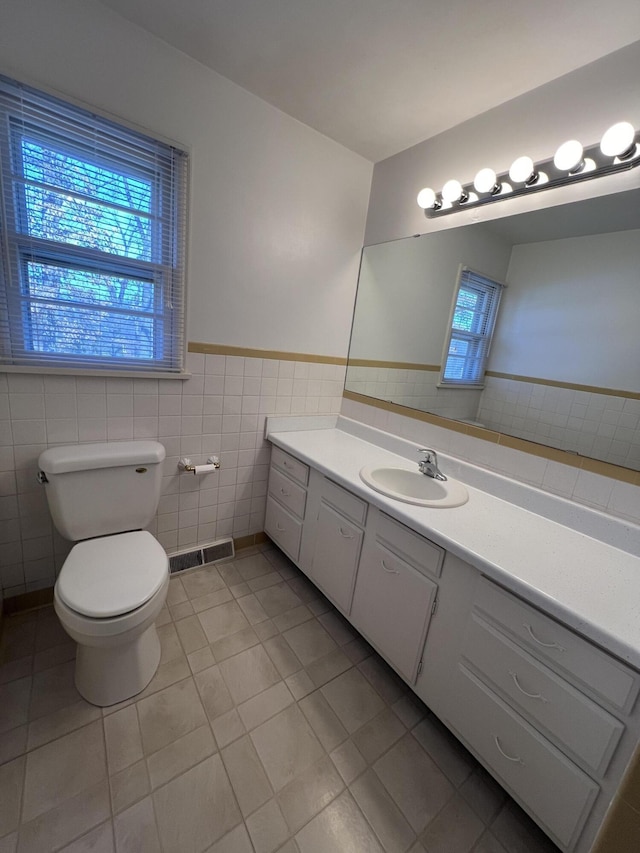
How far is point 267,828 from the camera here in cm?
98

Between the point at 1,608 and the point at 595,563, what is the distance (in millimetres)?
2267

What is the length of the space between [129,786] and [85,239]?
1.88m

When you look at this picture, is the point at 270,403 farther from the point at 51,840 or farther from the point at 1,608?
the point at 51,840

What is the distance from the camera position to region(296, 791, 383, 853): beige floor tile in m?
0.96

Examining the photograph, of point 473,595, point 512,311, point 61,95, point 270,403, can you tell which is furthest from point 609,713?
point 61,95

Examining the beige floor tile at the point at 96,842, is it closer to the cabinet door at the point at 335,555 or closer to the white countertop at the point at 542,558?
the cabinet door at the point at 335,555

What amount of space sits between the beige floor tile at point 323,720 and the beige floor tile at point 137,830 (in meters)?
0.53

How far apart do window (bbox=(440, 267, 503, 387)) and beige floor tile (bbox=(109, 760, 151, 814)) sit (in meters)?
1.89

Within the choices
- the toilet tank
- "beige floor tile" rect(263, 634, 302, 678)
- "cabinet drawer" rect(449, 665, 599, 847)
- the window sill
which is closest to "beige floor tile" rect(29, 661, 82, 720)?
the toilet tank


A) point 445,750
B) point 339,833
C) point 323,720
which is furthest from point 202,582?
point 445,750

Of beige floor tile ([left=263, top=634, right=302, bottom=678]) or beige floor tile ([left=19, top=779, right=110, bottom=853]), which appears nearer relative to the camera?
beige floor tile ([left=19, top=779, right=110, bottom=853])

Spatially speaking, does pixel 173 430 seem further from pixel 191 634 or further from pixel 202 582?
pixel 191 634

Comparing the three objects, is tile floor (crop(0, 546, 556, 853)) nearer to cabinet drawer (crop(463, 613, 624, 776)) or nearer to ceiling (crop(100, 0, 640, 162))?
cabinet drawer (crop(463, 613, 624, 776))

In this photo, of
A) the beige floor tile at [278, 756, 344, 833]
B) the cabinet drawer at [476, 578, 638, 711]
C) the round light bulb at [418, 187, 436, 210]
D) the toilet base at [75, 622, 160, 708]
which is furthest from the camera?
the round light bulb at [418, 187, 436, 210]
